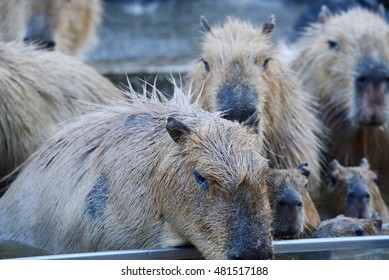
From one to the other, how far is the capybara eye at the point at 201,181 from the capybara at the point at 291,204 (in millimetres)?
809

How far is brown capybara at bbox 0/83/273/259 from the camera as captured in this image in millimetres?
3758

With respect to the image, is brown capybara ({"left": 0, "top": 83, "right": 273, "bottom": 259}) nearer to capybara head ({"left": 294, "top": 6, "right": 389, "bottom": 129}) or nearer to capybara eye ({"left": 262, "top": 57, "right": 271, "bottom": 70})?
capybara eye ({"left": 262, "top": 57, "right": 271, "bottom": 70})

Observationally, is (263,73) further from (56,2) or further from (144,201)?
(56,2)

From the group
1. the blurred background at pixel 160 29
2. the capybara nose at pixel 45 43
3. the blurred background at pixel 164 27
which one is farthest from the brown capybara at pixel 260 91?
the blurred background at pixel 160 29

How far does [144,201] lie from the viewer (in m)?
4.14

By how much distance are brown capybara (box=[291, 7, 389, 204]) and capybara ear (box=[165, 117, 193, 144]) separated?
230 cm

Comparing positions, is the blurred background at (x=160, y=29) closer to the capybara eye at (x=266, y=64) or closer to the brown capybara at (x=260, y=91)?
the brown capybara at (x=260, y=91)

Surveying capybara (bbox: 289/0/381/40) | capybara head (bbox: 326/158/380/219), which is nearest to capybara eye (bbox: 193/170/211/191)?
capybara head (bbox: 326/158/380/219)

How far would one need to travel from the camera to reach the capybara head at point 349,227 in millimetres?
4789

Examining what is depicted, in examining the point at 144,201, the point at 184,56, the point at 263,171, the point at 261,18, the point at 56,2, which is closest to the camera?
the point at 263,171

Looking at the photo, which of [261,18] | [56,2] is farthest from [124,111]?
[261,18]

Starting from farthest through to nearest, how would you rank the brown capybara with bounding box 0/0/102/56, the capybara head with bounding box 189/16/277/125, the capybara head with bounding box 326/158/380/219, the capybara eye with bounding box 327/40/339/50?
the brown capybara with bounding box 0/0/102/56, the capybara eye with bounding box 327/40/339/50, the capybara head with bounding box 326/158/380/219, the capybara head with bounding box 189/16/277/125

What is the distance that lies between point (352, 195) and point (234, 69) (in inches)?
40.7

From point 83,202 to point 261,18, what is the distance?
955 cm
